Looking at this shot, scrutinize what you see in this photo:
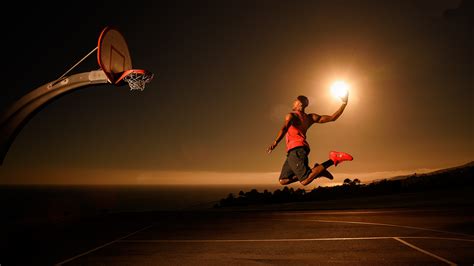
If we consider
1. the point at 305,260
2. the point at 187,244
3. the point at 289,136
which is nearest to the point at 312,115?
the point at 289,136

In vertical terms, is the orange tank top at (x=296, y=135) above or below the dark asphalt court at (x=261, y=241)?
above

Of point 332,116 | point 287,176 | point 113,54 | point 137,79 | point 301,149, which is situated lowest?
point 287,176

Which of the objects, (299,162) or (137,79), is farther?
(137,79)

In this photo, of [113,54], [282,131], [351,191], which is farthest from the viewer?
[351,191]

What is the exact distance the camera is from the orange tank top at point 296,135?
26.8 ft

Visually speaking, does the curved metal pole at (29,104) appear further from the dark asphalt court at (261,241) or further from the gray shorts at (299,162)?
the gray shorts at (299,162)

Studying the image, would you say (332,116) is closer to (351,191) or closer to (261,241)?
(261,241)

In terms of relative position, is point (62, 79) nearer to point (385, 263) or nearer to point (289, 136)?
point (289, 136)

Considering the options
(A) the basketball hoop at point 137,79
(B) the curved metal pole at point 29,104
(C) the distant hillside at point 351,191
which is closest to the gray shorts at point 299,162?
(A) the basketball hoop at point 137,79

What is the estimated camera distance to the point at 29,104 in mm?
8250

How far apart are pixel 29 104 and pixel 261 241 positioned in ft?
19.8

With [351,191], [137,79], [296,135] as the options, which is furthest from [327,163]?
[351,191]

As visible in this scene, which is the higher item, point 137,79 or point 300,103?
point 137,79

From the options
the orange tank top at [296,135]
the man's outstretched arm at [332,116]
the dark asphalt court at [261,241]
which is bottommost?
the dark asphalt court at [261,241]
